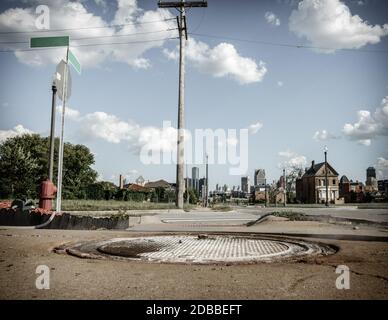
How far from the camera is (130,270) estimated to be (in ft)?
17.3

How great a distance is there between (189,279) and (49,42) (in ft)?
34.1

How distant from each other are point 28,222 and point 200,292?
11.0 m

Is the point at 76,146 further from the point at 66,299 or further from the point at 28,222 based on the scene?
the point at 66,299

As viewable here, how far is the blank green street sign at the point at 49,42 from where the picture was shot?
11117 millimetres

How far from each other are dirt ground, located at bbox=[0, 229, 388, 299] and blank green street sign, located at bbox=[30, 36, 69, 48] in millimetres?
7651

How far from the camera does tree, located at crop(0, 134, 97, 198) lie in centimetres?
4691

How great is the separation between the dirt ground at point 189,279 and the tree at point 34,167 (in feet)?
142

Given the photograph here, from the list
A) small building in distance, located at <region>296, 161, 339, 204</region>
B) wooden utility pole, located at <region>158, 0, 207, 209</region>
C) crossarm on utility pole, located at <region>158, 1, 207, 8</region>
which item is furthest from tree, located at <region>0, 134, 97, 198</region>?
small building in distance, located at <region>296, 161, 339, 204</region>

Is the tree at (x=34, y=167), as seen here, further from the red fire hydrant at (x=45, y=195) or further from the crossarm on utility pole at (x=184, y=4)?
the red fire hydrant at (x=45, y=195)

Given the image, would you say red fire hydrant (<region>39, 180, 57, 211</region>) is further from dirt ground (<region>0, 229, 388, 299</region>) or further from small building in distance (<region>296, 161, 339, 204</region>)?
small building in distance (<region>296, 161, 339, 204</region>)

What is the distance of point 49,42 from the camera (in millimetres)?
11516

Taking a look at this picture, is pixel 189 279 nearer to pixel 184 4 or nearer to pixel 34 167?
pixel 184 4

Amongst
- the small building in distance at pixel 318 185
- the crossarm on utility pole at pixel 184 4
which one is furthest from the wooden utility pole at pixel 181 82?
the small building in distance at pixel 318 185
